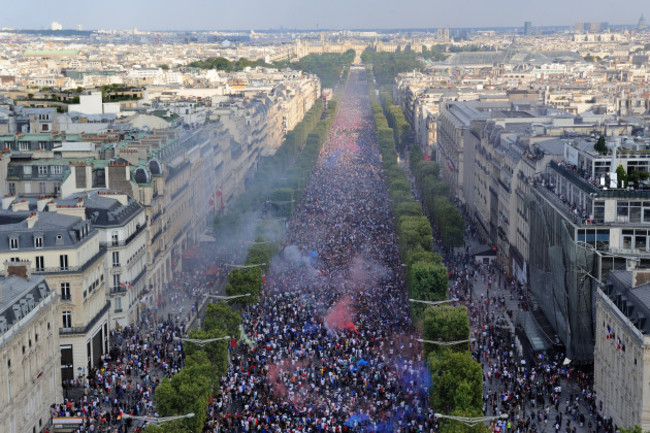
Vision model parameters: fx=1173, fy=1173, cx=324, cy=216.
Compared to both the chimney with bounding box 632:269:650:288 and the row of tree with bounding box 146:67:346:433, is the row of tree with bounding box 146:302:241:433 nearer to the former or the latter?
the row of tree with bounding box 146:67:346:433

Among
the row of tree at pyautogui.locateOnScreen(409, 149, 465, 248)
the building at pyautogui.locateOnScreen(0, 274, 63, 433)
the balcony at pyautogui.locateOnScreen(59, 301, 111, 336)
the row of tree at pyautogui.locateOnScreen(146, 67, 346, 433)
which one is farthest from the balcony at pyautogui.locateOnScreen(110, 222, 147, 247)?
the row of tree at pyautogui.locateOnScreen(409, 149, 465, 248)

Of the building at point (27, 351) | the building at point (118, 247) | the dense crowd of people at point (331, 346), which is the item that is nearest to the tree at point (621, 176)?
the dense crowd of people at point (331, 346)

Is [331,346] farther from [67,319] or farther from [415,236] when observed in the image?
[415,236]

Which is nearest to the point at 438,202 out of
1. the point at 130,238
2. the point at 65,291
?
the point at 130,238

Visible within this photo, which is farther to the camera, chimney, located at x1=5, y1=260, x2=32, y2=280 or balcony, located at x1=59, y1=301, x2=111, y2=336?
balcony, located at x1=59, y1=301, x2=111, y2=336

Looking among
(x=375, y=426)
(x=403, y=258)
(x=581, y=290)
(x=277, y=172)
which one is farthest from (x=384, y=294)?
(x=277, y=172)
